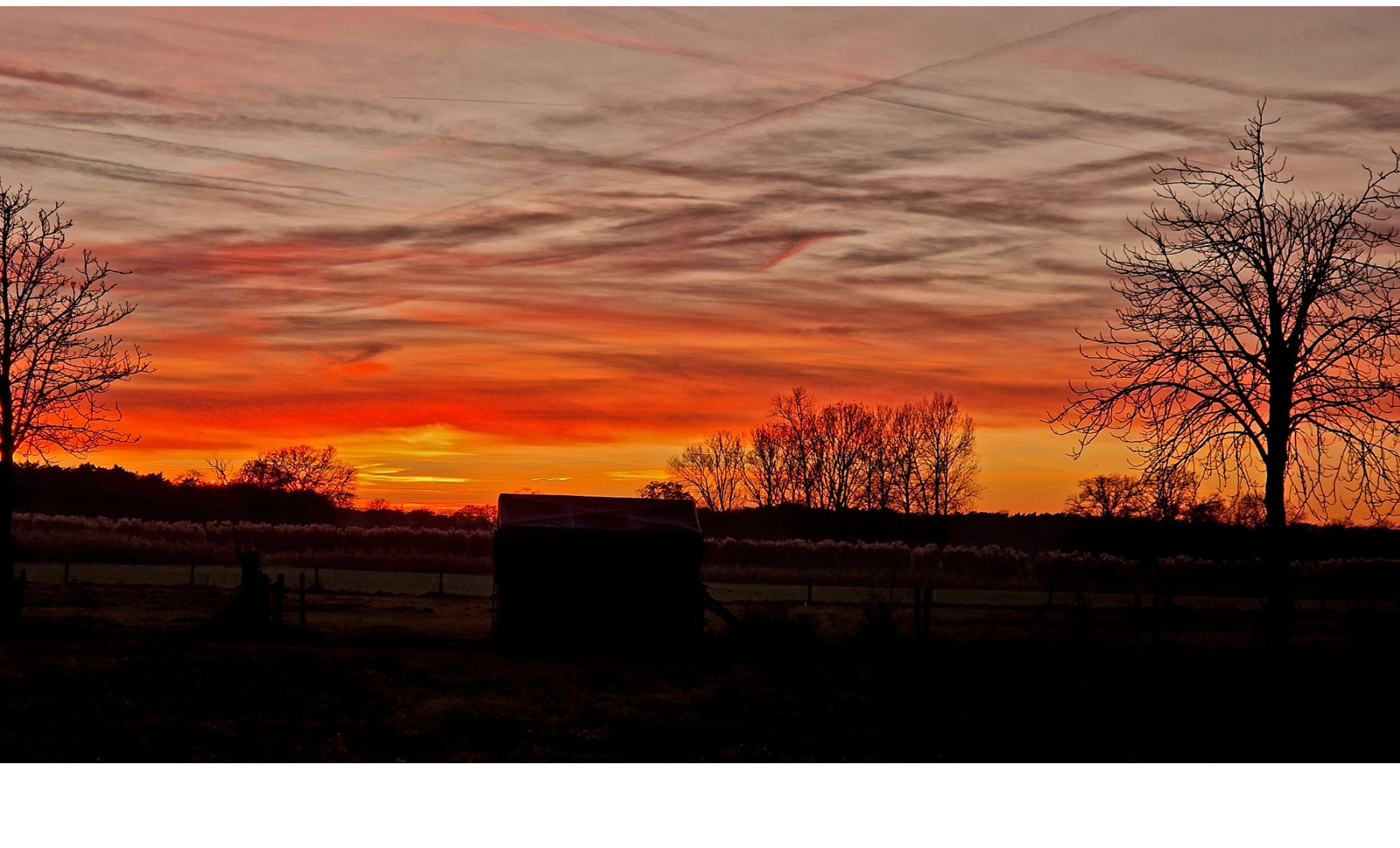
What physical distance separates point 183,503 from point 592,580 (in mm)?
83152

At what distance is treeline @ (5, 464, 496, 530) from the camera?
9944 centimetres

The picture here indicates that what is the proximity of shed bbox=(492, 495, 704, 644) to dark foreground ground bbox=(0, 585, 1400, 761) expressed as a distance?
0.96m

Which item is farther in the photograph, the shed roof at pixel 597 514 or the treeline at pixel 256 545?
the treeline at pixel 256 545

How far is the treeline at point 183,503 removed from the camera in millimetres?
99438

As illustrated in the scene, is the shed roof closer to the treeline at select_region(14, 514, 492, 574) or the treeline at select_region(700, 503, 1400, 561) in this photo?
the treeline at select_region(14, 514, 492, 574)

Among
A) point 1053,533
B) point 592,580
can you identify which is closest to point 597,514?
point 592,580

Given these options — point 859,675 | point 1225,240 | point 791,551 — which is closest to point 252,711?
point 859,675

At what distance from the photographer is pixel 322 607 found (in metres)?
38.0

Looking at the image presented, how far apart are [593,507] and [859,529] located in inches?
2287

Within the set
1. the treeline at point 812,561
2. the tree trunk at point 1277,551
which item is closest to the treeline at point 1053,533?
the treeline at point 812,561

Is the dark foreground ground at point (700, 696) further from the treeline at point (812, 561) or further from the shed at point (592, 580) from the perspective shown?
the treeline at point (812, 561)

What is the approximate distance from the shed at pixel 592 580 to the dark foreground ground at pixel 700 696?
96cm

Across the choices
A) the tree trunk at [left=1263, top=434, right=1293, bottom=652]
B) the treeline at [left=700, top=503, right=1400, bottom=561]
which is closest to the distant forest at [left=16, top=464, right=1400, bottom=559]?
the treeline at [left=700, top=503, right=1400, bottom=561]

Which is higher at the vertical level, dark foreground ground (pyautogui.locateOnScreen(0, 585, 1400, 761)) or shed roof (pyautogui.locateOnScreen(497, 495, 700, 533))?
shed roof (pyautogui.locateOnScreen(497, 495, 700, 533))
